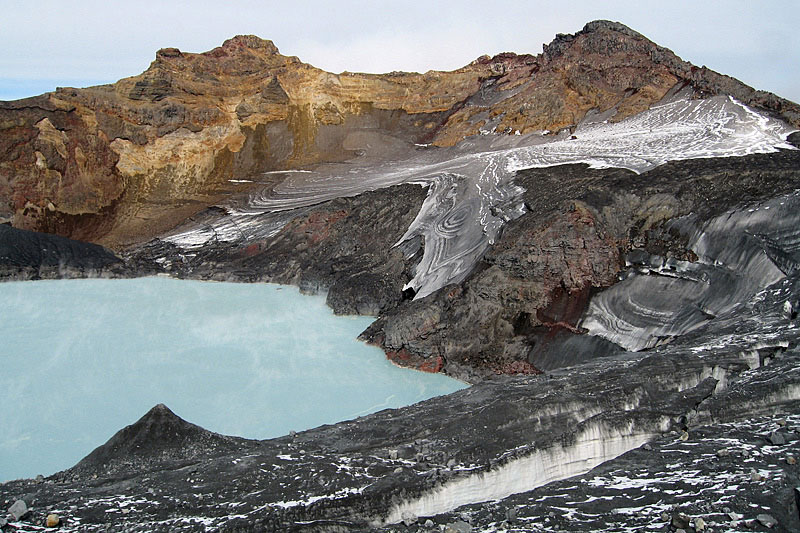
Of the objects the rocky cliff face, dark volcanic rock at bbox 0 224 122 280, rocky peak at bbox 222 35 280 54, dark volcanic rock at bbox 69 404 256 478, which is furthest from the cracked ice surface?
rocky peak at bbox 222 35 280 54

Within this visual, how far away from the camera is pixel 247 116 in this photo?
1250 inches

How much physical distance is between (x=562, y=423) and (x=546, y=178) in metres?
13.0

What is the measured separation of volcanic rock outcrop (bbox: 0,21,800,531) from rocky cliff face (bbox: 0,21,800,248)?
0.13 metres

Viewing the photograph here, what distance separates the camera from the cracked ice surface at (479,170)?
18.0 metres

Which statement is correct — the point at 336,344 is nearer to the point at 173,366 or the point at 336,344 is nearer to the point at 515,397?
the point at 173,366

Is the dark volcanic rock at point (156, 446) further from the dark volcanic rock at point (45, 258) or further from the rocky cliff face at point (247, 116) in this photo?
the rocky cliff face at point (247, 116)

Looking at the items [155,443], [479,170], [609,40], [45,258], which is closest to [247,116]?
[45,258]

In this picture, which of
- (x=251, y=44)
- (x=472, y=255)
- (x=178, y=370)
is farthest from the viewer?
(x=251, y=44)

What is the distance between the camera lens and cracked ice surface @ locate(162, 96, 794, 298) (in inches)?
707

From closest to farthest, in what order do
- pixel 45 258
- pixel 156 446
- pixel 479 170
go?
pixel 156 446
pixel 45 258
pixel 479 170

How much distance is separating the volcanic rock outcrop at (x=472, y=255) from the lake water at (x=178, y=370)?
52.7 inches

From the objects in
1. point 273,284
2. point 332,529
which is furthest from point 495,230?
point 332,529

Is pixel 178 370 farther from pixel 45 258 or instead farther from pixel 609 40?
pixel 609 40

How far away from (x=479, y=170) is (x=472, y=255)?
708 centimetres
